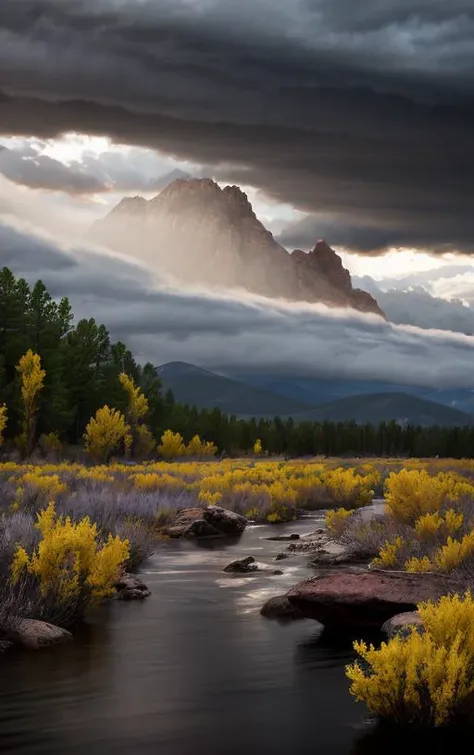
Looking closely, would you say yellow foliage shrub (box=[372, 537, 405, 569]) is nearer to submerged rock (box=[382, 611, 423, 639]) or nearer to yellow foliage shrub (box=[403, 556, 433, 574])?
yellow foliage shrub (box=[403, 556, 433, 574])

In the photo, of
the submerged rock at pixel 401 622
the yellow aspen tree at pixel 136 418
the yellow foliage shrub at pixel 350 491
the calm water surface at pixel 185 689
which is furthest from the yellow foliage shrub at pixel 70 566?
the yellow aspen tree at pixel 136 418

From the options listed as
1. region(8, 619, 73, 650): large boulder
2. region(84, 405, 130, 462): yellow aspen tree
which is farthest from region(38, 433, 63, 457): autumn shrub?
region(8, 619, 73, 650): large boulder

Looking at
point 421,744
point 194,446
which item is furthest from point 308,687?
point 194,446

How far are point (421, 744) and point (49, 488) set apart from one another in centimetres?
1946

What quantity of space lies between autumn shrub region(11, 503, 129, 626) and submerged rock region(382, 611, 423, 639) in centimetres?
424

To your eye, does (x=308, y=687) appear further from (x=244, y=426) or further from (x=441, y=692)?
(x=244, y=426)

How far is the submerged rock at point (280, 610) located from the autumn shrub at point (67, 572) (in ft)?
7.84

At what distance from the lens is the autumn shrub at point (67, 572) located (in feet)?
39.8

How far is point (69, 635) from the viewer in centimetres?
1168

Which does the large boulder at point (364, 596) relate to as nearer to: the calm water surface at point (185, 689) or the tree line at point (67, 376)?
the calm water surface at point (185, 689)

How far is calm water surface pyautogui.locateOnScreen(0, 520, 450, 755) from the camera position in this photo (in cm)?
761

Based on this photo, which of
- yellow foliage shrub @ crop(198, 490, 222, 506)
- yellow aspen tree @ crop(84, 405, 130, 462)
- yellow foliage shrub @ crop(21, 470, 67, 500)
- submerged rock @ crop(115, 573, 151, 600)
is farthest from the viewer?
yellow aspen tree @ crop(84, 405, 130, 462)

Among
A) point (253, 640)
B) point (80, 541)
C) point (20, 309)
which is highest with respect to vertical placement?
point (20, 309)

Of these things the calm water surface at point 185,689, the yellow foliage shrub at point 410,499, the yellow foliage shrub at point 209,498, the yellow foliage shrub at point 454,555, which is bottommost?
the calm water surface at point 185,689
